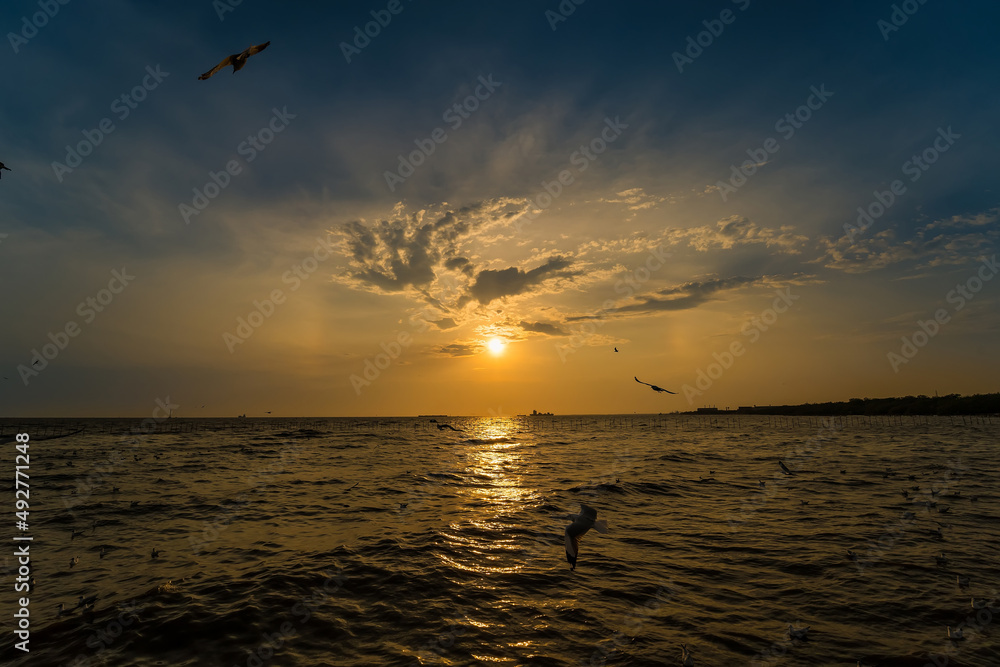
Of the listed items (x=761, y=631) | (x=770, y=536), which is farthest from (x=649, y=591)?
(x=770, y=536)

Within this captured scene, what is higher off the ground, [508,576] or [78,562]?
[508,576]

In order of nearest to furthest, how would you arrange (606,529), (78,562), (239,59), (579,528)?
(606,529), (579,528), (239,59), (78,562)

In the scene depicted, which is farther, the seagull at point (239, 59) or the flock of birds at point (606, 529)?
the seagull at point (239, 59)

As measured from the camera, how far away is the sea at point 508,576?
7.62 m

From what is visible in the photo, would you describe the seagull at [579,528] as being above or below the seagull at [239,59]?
below

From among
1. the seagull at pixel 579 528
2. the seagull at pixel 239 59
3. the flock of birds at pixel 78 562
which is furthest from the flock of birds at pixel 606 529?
the seagull at pixel 239 59

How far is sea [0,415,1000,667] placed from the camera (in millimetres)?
7617

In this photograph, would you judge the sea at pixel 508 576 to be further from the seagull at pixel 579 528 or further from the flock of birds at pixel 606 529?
the seagull at pixel 579 528

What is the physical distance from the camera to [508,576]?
35.9 ft

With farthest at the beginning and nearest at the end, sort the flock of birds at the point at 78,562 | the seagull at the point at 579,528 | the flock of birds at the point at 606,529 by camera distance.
→ the flock of birds at the point at 78,562 < the seagull at the point at 579,528 < the flock of birds at the point at 606,529

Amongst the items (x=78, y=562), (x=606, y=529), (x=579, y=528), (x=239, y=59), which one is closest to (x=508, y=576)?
(x=579, y=528)

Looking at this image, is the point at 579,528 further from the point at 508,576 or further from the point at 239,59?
the point at 239,59

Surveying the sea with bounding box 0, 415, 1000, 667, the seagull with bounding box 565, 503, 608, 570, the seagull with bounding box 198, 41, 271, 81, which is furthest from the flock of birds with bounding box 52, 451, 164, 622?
the seagull with bounding box 198, 41, 271, 81

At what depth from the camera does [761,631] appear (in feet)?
26.0
